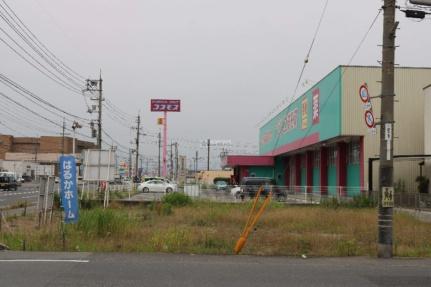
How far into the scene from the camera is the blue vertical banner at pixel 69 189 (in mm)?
18734

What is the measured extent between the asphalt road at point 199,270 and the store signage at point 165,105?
216 feet

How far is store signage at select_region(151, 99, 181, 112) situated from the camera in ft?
258

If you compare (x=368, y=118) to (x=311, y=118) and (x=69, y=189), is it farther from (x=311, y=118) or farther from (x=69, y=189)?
(x=311, y=118)

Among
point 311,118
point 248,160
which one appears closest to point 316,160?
point 311,118

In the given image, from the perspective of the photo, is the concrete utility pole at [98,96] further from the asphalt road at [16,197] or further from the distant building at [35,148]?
the distant building at [35,148]

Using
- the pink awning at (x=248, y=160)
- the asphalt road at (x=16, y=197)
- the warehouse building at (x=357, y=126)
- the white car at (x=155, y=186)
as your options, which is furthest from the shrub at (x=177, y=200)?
the pink awning at (x=248, y=160)

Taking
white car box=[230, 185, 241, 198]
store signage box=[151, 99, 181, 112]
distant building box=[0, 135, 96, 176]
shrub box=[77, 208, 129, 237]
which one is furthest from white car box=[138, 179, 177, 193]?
distant building box=[0, 135, 96, 176]

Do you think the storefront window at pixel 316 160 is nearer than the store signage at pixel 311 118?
No

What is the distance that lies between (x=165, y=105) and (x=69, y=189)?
60.2 m

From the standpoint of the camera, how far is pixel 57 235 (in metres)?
16.1

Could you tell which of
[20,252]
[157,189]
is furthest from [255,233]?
[157,189]

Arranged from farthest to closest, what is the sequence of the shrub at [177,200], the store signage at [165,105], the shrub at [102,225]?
the store signage at [165,105] → the shrub at [177,200] → the shrub at [102,225]

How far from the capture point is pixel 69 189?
19.4 m

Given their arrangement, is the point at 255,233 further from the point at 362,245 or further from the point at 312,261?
the point at 312,261
